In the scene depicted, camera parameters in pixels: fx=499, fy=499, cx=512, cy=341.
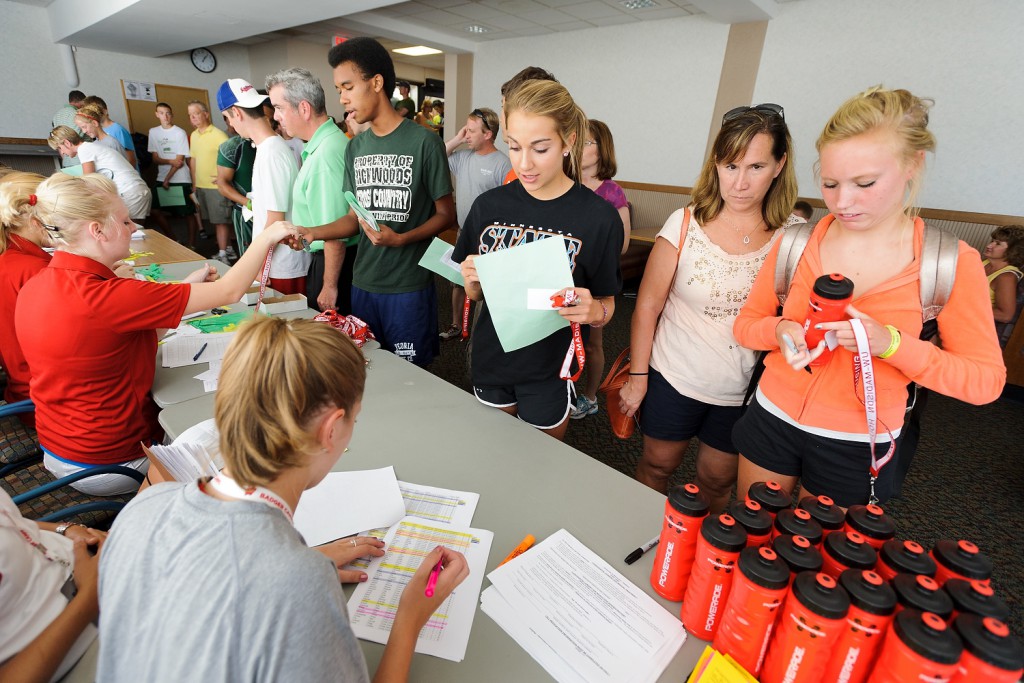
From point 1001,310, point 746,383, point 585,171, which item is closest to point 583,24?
point 585,171

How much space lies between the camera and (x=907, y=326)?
0.98 metres

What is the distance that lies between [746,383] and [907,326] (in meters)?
0.45

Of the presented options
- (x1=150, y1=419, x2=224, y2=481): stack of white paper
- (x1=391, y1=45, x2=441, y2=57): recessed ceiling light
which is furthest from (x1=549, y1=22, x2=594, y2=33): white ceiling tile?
(x1=150, y1=419, x2=224, y2=481): stack of white paper

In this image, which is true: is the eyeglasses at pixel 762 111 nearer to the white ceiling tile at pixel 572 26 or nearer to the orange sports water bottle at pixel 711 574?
the orange sports water bottle at pixel 711 574

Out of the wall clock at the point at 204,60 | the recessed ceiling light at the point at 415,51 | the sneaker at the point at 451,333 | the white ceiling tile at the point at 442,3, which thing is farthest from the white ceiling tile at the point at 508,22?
the wall clock at the point at 204,60

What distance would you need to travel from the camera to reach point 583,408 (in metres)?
2.73

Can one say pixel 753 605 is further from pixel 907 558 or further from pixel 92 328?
pixel 92 328

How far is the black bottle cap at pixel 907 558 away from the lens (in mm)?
659

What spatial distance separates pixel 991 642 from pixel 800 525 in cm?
22

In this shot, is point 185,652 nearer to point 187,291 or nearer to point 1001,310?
point 187,291

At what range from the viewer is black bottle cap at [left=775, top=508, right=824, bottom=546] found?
0.73 metres

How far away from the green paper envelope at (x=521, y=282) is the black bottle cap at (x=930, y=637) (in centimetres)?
84

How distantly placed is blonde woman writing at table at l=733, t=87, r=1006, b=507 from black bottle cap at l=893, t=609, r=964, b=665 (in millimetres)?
467

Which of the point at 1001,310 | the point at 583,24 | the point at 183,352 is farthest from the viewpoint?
the point at 583,24
